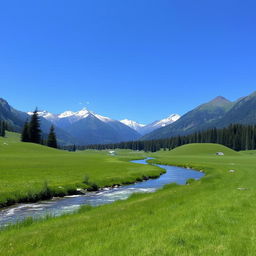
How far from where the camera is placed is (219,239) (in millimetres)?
10023

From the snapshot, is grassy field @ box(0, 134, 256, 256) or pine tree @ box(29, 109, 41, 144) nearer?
grassy field @ box(0, 134, 256, 256)

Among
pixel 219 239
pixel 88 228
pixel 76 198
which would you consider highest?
pixel 219 239

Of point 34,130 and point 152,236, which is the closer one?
point 152,236

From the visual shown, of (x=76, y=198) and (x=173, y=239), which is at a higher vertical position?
(x=173, y=239)

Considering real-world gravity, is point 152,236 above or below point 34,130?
below

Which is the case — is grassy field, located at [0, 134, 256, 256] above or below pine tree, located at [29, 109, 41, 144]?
below

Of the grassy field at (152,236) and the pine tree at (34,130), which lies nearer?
the grassy field at (152,236)

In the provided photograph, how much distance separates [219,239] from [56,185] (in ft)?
86.3

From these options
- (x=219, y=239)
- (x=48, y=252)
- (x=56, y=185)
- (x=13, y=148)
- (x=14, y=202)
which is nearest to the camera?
(x=48, y=252)

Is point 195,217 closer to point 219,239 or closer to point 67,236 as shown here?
point 219,239

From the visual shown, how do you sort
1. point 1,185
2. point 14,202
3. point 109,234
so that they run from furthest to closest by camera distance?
point 1,185, point 14,202, point 109,234

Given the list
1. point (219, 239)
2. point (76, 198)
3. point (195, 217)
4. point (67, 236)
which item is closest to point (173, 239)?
point (219, 239)

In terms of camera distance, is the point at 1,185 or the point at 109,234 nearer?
the point at 109,234

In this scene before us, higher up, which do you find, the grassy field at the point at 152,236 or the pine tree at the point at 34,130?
the pine tree at the point at 34,130
